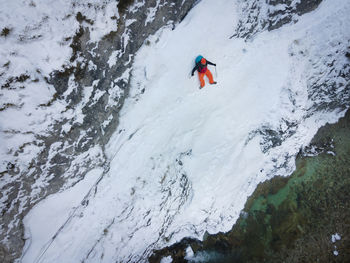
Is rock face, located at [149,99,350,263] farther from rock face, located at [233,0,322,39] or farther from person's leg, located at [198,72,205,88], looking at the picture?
person's leg, located at [198,72,205,88]

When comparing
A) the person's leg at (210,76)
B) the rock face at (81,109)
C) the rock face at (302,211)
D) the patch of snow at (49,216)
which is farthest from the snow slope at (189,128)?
the rock face at (302,211)

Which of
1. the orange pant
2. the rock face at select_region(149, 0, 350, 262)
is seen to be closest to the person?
the orange pant

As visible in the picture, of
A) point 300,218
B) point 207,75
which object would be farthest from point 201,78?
point 300,218

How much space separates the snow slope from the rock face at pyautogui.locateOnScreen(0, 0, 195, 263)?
40 cm

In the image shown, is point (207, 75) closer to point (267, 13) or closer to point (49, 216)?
point (267, 13)

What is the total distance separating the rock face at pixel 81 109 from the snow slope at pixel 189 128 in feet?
1.30

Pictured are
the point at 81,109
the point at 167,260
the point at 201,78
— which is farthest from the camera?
the point at 167,260

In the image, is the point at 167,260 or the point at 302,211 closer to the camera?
the point at 167,260

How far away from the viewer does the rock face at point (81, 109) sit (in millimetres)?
5723

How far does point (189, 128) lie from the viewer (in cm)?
748

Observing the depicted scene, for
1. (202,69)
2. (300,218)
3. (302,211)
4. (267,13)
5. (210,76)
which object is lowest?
(300,218)

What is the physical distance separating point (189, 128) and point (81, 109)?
3664 millimetres

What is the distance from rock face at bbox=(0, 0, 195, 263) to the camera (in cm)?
572

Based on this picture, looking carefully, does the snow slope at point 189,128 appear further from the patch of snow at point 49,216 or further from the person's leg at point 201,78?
the person's leg at point 201,78
